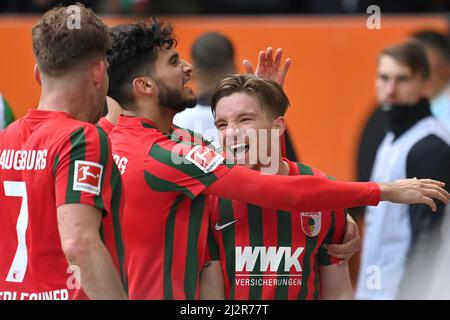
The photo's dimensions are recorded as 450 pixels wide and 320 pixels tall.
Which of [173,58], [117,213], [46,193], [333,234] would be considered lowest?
[333,234]

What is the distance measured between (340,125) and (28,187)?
5856mm

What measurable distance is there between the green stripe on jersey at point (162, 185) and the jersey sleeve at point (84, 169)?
451 millimetres

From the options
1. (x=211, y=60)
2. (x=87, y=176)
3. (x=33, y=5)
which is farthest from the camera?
(x=33, y=5)

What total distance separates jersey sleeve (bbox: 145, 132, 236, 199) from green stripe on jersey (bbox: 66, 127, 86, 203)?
21.8 inches

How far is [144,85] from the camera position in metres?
4.48

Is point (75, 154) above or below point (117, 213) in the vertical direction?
above

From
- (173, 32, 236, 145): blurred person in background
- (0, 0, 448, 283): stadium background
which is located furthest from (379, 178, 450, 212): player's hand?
(0, 0, 448, 283): stadium background

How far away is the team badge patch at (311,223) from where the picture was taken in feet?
14.3

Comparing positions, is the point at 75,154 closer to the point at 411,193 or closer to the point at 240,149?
the point at 240,149

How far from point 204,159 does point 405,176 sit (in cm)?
298

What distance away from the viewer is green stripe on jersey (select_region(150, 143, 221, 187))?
13.7 ft

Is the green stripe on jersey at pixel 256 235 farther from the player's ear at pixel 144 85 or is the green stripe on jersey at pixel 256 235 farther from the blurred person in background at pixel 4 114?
the blurred person in background at pixel 4 114

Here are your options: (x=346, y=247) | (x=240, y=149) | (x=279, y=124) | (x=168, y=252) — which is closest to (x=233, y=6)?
(x=279, y=124)
